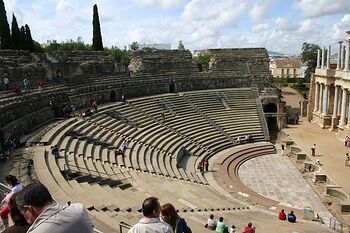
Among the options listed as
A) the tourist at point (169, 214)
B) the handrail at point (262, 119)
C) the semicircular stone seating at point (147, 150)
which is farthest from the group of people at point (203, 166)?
the tourist at point (169, 214)

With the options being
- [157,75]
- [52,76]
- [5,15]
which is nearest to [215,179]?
[52,76]

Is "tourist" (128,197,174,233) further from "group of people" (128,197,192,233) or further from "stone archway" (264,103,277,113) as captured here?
"stone archway" (264,103,277,113)

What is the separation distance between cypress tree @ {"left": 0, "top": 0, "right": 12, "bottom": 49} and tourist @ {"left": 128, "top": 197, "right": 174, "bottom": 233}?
30.5 meters

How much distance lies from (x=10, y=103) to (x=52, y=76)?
955cm

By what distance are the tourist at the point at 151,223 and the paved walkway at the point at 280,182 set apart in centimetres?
1499

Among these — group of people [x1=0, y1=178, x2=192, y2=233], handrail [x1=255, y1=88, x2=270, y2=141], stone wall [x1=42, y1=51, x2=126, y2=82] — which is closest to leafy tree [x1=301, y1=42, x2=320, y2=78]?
handrail [x1=255, y1=88, x2=270, y2=141]

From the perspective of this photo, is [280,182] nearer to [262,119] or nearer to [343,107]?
[262,119]

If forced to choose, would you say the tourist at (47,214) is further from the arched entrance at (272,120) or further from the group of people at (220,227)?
the arched entrance at (272,120)

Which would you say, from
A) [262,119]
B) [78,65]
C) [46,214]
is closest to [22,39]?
[78,65]

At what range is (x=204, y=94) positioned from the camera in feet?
120

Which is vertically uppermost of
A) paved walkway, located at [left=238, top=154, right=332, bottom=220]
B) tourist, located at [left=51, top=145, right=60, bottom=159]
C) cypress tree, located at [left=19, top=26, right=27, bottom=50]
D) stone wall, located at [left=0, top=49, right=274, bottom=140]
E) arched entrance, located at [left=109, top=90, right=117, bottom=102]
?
cypress tree, located at [left=19, top=26, right=27, bottom=50]

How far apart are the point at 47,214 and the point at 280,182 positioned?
21.1 meters

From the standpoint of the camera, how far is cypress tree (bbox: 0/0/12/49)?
29.7 meters

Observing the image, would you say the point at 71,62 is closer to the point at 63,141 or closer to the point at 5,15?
the point at 5,15
